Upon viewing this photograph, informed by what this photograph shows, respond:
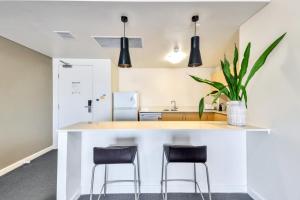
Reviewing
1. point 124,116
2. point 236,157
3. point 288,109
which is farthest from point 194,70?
point 288,109

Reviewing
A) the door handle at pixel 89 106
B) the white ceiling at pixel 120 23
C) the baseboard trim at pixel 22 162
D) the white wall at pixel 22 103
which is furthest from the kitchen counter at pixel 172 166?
the door handle at pixel 89 106

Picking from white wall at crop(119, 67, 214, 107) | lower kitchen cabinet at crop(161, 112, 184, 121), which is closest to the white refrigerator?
lower kitchen cabinet at crop(161, 112, 184, 121)

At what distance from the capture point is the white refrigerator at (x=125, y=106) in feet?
13.6

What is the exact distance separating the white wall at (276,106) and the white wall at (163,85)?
2878 mm

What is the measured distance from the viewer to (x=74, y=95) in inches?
163

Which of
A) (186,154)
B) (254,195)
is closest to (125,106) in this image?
(186,154)

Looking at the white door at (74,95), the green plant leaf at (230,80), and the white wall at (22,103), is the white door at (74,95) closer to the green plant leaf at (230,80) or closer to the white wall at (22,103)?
the white wall at (22,103)

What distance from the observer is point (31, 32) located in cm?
263

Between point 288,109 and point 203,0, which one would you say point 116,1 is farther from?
point 288,109

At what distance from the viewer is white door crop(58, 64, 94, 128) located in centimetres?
414

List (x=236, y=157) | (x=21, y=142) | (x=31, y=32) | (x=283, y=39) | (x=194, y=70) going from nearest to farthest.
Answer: (x=283, y=39) < (x=236, y=157) < (x=31, y=32) < (x=21, y=142) < (x=194, y=70)

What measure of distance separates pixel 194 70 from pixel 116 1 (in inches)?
144

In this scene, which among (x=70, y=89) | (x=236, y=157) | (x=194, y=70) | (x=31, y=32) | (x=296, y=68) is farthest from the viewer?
(x=194, y=70)

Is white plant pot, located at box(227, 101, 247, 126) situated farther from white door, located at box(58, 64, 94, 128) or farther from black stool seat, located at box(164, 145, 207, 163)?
white door, located at box(58, 64, 94, 128)
